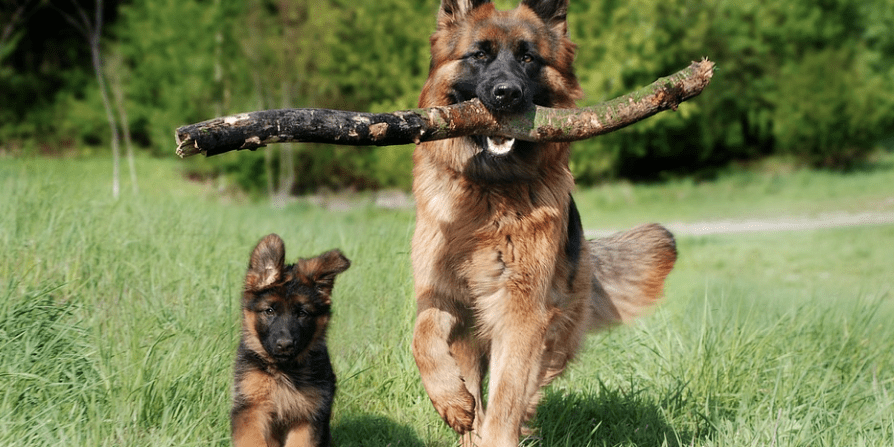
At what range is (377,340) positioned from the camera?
5918mm

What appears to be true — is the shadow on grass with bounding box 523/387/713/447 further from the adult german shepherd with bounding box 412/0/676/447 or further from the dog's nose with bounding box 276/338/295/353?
the dog's nose with bounding box 276/338/295/353

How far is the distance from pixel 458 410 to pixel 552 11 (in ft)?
8.29

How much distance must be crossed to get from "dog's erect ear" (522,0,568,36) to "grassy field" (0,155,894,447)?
7.57 feet

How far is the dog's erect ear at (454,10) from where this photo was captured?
16.7 ft

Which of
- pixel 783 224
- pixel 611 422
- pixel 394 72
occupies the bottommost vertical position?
pixel 783 224

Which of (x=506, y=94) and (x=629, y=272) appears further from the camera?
(x=629, y=272)

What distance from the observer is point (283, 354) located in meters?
4.35

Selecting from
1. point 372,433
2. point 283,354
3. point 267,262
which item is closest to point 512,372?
point 372,433

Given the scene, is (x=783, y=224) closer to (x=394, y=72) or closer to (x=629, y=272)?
(x=394, y=72)

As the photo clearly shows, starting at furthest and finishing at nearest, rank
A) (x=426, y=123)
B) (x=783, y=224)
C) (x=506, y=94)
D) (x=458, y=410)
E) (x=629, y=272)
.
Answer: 1. (x=783, y=224)
2. (x=629, y=272)
3. (x=458, y=410)
4. (x=506, y=94)
5. (x=426, y=123)

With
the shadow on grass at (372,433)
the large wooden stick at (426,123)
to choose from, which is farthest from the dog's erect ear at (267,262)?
the large wooden stick at (426,123)

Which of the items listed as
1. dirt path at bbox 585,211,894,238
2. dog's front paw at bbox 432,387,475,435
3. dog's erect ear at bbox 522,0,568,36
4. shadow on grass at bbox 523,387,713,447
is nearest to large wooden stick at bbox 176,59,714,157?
dog's erect ear at bbox 522,0,568,36

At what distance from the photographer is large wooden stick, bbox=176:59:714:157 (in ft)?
10.4

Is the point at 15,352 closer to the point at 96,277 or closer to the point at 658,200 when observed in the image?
the point at 96,277
